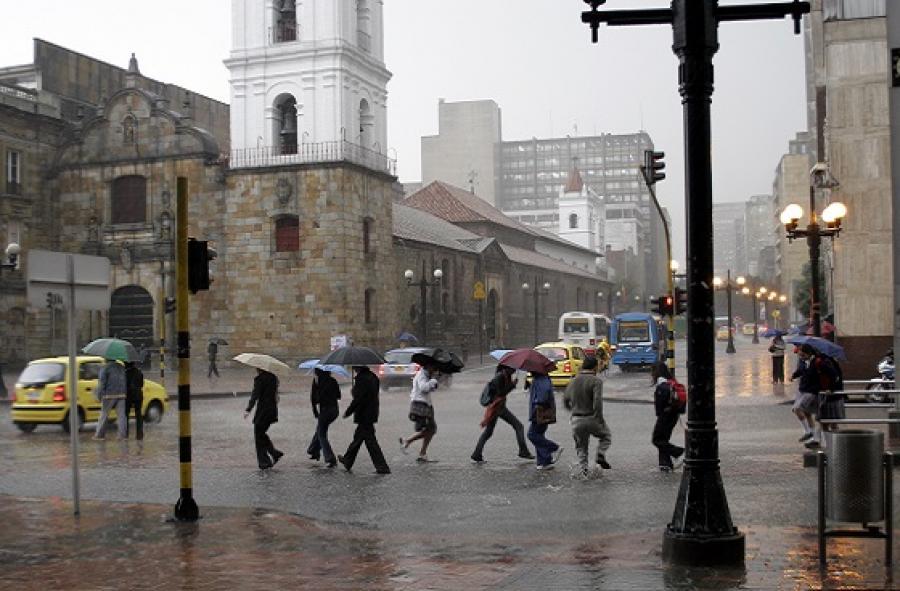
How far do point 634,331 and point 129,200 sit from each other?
78.9ft

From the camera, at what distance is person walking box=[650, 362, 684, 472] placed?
48.4 feet

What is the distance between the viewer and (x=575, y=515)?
37.9 feet

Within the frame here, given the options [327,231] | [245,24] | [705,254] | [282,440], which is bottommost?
[282,440]

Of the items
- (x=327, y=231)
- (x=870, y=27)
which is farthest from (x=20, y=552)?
(x=327, y=231)

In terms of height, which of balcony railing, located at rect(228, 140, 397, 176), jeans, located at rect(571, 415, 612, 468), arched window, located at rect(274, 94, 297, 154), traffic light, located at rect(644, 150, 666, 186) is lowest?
jeans, located at rect(571, 415, 612, 468)

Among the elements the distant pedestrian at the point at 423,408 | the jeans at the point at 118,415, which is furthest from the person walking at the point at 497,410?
the jeans at the point at 118,415

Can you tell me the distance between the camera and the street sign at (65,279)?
36.3 ft

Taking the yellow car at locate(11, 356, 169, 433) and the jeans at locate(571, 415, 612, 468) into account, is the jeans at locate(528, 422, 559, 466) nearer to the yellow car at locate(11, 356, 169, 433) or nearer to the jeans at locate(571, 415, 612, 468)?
the jeans at locate(571, 415, 612, 468)

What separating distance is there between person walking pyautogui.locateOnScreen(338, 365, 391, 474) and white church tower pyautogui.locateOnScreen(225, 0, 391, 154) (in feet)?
111

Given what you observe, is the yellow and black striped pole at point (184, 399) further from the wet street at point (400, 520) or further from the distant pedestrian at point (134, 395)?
the distant pedestrian at point (134, 395)

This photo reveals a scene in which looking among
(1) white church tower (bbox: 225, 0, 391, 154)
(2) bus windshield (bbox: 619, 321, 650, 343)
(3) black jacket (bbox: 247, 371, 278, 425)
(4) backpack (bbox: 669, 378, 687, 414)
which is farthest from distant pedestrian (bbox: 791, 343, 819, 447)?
(1) white church tower (bbox: 225, 0, 391, 154)

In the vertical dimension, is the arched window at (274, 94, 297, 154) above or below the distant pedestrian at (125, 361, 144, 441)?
above

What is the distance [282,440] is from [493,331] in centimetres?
5423

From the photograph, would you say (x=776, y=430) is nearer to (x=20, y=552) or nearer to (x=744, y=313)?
(x=20, y=552)
